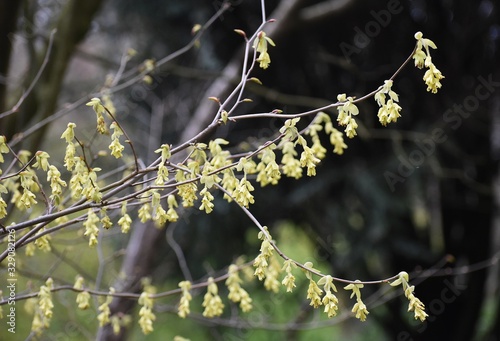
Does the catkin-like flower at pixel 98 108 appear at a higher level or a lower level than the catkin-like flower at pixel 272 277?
higher

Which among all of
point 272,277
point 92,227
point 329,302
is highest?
point 92,227

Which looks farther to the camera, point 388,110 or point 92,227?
point 92,227

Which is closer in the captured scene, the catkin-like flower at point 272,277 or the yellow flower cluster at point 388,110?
the yellow flower cluster at point 388,110

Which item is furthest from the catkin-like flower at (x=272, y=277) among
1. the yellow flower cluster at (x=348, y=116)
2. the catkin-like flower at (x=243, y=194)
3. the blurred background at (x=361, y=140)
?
the blurred background at (x=361, y=140)

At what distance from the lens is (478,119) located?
4301 millimetres

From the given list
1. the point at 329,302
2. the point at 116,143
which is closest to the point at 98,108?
the point at 116,143

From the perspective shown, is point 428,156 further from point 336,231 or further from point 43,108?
point 43,108

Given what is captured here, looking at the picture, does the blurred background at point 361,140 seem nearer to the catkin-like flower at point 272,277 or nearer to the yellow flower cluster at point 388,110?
the catkin-like flower at point 272,277

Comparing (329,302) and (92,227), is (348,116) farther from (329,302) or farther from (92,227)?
(92,227)

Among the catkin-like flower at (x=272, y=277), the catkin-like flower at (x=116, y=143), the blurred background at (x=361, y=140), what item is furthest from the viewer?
the blurred background at (x=361, y=140)

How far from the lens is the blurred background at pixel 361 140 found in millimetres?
4039

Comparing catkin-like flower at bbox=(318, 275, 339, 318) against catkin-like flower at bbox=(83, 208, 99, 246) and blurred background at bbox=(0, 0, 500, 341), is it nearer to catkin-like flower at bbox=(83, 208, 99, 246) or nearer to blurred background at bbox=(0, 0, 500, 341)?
catkin-like flower at bbox=(83, 208, 99, 246)

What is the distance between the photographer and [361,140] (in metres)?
4.34

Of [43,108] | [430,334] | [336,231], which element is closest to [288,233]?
[336,231]
